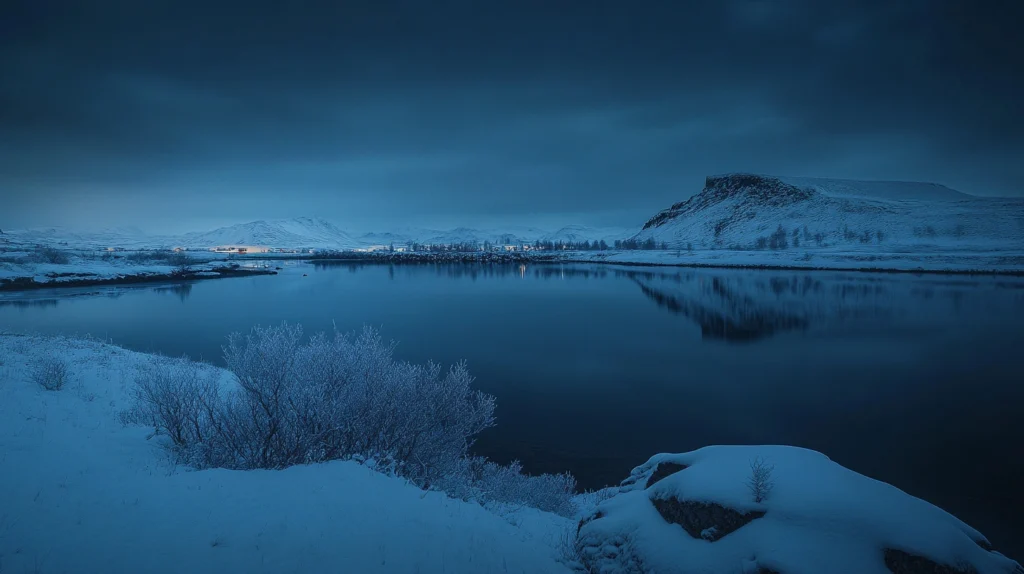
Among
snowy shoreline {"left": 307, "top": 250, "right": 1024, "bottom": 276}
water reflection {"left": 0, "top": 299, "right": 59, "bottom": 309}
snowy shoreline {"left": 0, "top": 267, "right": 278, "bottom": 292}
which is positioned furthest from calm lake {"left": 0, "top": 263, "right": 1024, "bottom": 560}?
snowy shoreline {"left": 307, "top": 250, "right": 1024, "bottom": 276}

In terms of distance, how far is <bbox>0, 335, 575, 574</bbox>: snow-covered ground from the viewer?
5.74 metres

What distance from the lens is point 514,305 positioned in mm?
55406

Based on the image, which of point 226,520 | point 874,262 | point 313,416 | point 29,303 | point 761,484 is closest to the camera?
point 761,484

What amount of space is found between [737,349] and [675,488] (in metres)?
27.3

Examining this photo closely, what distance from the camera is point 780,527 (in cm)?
567

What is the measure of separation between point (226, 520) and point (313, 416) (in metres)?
3.32

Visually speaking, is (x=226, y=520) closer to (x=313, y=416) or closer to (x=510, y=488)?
(x=313, y=416)

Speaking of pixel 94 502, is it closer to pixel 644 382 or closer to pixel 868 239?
pixel 644 382

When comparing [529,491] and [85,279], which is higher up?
[85,279]

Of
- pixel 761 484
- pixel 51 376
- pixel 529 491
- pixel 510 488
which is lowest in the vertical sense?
pixel 529 491

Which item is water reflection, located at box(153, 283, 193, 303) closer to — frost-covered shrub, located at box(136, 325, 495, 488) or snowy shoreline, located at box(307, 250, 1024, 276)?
frost-covered shrub, located at box(136, 325, 495, 488)

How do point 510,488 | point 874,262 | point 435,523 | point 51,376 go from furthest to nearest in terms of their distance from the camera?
point 874,262
point 51,376
point 510,488
point 435,523

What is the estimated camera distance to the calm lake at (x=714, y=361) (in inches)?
585

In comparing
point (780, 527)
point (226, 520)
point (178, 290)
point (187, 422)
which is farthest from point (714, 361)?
point (178, 290)
